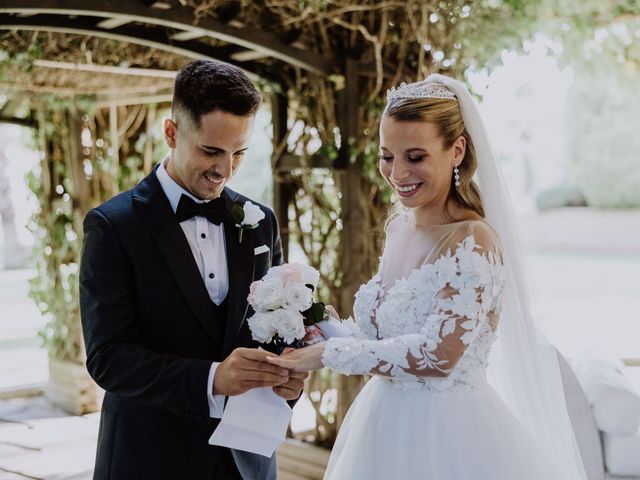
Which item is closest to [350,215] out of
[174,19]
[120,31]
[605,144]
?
[174,19]

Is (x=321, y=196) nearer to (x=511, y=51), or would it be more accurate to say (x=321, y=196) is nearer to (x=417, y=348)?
(x=511, y=51)

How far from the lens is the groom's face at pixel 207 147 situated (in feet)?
6.28

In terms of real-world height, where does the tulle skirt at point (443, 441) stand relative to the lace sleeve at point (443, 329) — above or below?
below

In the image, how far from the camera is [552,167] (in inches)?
1009

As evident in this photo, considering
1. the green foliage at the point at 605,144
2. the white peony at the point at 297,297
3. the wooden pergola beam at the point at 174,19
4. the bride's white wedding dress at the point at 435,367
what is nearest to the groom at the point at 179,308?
the white peony at the point at 297,297

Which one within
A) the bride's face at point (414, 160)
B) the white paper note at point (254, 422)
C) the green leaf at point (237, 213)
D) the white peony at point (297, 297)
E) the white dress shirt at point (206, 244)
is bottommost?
the white paper note at point (254, 422)

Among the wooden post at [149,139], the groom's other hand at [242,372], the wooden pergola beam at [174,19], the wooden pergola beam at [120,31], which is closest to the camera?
the groom's other hand at [242,372]

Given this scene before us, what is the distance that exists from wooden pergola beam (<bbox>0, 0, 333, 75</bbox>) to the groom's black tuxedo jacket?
4.72 feet

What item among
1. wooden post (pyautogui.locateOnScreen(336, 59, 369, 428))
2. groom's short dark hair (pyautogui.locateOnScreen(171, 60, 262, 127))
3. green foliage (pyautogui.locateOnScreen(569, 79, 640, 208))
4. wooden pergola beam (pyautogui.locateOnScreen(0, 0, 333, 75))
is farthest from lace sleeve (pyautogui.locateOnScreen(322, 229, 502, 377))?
green foliage (pyautogui.locateOnScreen(569, 79, 640, 208))

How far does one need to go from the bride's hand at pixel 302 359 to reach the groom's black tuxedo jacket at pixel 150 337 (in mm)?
139

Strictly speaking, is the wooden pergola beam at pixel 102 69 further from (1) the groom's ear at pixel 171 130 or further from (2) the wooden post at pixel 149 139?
(1) the groom's ear at pixel 171 130

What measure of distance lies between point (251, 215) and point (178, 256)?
22cm

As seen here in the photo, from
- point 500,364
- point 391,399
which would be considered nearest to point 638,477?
point 500,364

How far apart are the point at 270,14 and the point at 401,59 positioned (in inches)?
27.0
